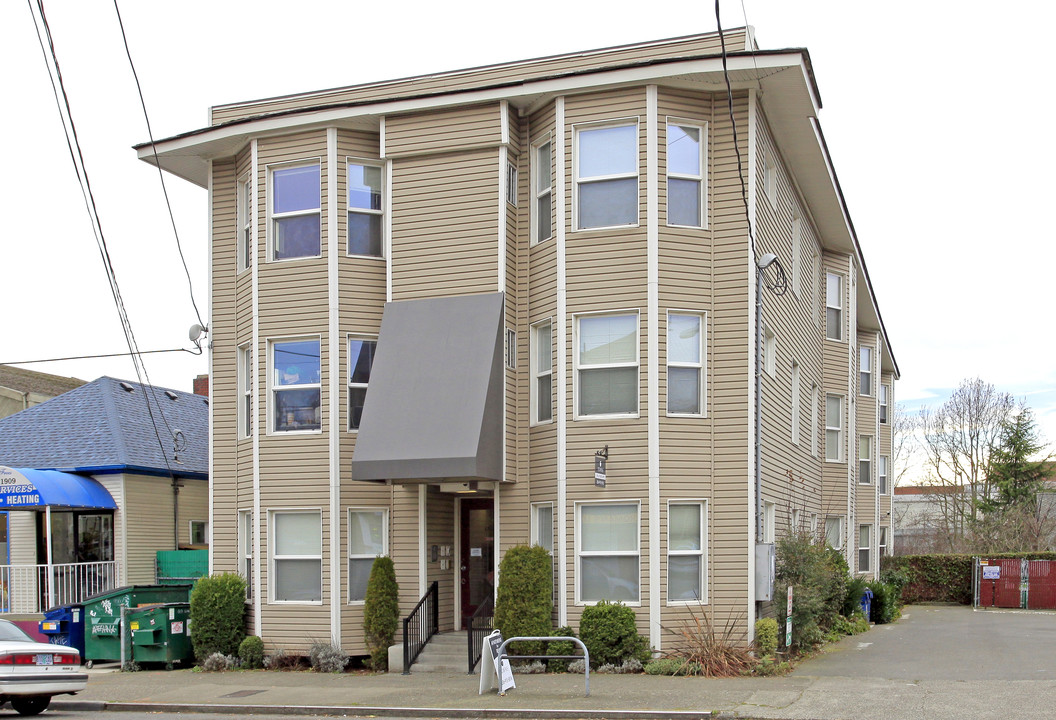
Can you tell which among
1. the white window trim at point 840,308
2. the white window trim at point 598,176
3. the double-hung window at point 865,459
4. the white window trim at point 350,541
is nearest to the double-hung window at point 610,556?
the white window trim at point 350,541

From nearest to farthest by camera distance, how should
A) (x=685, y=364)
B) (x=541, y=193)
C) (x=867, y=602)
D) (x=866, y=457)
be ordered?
1. (x=685, y=364)
2. (x=541, y=193)
3. (x=867, y=602)
4. (x=866, y=457)

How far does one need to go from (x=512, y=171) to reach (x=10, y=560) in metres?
14.5

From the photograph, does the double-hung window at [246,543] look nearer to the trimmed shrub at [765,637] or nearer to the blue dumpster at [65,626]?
the blue dumpster at [65,626]

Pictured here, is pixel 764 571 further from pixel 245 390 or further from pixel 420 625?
pixel 245 390

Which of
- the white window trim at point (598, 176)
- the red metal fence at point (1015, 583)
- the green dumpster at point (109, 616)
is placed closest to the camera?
the white window trim at point (598, 176)

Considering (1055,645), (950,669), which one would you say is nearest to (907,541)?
(1055,645)

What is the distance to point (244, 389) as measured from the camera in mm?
20141

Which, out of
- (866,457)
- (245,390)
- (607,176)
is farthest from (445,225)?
(866,457)

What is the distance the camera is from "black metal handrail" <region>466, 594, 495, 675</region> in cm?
1653

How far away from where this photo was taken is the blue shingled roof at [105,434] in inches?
948

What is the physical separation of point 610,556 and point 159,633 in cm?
831

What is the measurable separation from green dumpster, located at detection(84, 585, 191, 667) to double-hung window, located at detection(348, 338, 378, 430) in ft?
17.3

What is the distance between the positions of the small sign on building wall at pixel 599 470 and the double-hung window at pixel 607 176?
12.5ft

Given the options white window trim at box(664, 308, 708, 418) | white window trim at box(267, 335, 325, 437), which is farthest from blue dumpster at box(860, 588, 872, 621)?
white window trim at box(267, 335, 325, 437)
